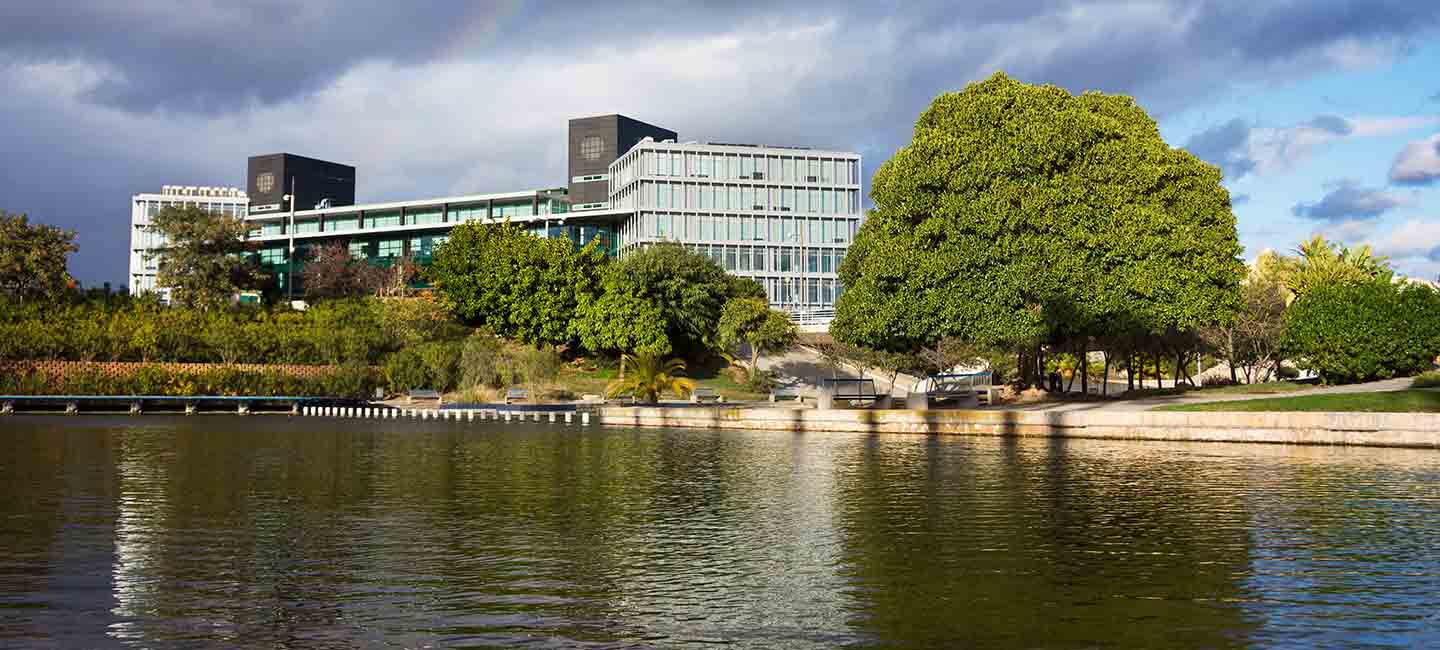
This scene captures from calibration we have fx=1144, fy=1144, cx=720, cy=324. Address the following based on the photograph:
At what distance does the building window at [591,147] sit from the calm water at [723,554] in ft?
376

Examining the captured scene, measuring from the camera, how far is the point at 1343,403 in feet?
99.0

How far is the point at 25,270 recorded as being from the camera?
63.7 metres

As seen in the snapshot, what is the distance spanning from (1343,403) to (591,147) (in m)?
113

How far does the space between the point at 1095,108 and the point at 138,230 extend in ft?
497

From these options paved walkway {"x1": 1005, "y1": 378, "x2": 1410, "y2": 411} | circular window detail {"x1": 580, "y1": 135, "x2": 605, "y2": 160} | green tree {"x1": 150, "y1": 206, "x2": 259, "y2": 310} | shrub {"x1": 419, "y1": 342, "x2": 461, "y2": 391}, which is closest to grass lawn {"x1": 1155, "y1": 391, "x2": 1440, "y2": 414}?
paved walkway {"x1": 1005, "y1": 378, "x2": 1410, "y2": 411}

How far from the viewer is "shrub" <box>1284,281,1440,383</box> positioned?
40.1m

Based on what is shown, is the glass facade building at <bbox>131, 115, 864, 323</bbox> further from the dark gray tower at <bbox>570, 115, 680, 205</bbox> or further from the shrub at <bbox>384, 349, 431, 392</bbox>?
the shrub at <bbox>384, 349, 431, 392</bbox>

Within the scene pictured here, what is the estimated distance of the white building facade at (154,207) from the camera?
157 metres

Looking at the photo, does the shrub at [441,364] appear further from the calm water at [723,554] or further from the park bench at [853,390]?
the calm water at [723,554]

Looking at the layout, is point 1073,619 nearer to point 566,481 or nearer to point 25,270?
point 566,481

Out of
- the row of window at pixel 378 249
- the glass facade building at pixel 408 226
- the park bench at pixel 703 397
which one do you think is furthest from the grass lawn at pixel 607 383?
the row of window at pixel 378 249

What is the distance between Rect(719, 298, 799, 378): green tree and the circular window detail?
65.8 metres

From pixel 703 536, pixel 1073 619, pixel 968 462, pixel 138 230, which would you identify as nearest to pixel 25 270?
pixel 968 462

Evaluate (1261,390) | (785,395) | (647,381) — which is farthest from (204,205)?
(1261,390)
